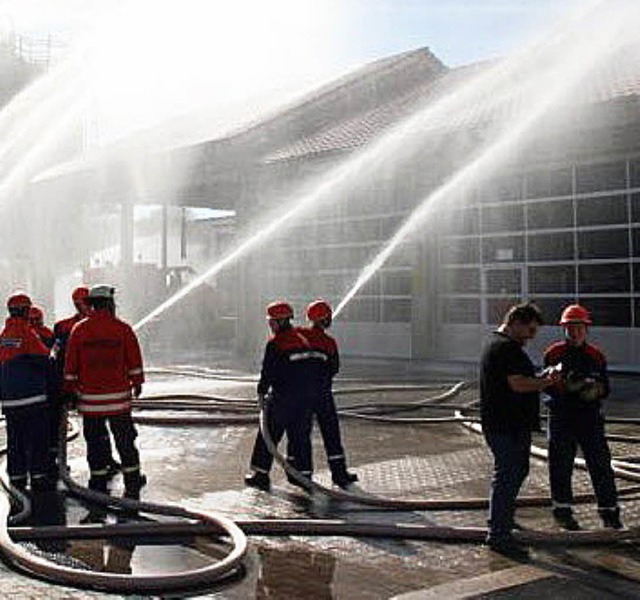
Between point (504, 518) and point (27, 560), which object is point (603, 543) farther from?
point (27, 560)

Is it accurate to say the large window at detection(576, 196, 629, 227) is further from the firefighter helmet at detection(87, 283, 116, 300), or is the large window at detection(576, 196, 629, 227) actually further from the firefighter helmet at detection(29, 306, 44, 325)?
the firefighter helmet at detection(87, 283, 116, 300)

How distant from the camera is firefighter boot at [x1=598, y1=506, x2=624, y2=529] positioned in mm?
5805

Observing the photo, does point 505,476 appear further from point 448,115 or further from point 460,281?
point 460,281

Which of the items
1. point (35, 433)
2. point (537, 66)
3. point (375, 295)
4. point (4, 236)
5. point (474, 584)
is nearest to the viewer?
point (474, 584)

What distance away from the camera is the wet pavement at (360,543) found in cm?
478

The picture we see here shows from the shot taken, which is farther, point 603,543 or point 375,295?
point 375,295

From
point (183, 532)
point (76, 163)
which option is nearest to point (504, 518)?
point (183, 532)

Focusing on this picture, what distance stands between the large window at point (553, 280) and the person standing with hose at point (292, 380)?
11082 mm

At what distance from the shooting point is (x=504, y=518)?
5.41 metres

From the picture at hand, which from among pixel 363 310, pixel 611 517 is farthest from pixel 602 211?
pixel 611 517

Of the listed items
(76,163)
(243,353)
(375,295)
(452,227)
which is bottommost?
(243,353)

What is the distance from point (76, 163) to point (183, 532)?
22.3 meters

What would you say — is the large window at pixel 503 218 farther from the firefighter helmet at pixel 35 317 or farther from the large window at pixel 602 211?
the firefighter helmet at pixel 35 317

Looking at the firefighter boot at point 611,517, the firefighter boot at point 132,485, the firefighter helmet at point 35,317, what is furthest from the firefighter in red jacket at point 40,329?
the firefighter boot at point 611,517
